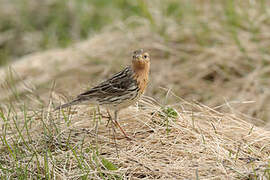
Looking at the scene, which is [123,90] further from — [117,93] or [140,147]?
[140,147]

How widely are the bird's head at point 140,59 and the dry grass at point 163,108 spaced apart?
1.02 ft

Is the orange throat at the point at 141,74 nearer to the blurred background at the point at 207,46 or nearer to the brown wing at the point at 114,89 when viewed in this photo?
the brown wing at the point at 114,89

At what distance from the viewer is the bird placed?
5074mm

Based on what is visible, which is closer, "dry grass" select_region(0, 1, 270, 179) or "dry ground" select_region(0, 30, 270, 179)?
"dry ground" select_region(0, 30, 270, 179)

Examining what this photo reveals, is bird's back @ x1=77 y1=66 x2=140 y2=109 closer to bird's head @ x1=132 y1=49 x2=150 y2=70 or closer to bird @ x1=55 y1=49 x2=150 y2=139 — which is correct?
bird @ x1=55 y1=49 x2=150 y2=139

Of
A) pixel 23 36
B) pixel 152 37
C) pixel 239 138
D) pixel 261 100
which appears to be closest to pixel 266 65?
pixel 261 100

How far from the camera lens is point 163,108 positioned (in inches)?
197

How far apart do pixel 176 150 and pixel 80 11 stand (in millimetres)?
7127

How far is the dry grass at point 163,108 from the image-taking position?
432cm

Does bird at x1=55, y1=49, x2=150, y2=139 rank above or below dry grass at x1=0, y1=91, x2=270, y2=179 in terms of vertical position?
above

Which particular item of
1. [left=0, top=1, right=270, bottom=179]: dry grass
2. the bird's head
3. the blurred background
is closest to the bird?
the bird's head

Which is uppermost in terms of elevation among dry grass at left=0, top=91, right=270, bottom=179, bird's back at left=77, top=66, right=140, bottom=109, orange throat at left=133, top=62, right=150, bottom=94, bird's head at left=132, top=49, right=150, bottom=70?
bird's head at left=132, top=49, right=150, bottom=70

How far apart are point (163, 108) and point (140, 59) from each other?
0.58 meters

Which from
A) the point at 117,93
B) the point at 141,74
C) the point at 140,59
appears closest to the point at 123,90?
the point at 117,93
